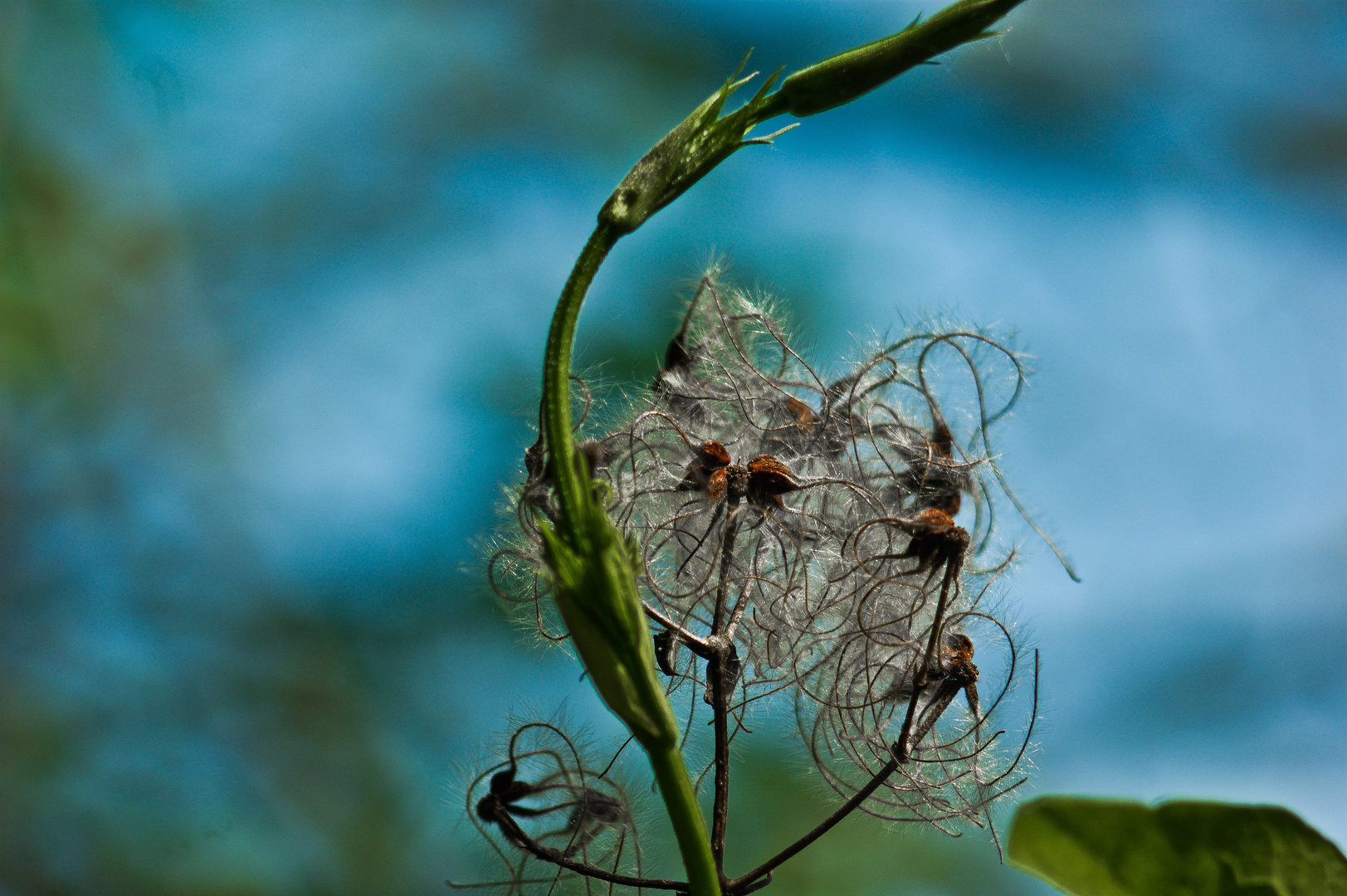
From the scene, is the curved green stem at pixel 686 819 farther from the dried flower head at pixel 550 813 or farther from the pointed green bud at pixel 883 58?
the pointed green bud at pixel 883 58

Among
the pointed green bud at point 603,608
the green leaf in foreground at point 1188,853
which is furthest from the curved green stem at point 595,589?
the green leaf in foreground at point 1188,853

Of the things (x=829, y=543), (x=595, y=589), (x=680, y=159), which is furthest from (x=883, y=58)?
(x=829, y=543)

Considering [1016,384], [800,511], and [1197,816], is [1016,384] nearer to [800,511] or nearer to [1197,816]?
[800,511]

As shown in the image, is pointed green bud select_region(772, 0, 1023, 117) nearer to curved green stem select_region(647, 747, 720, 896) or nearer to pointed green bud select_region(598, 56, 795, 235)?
pointed green bud select_region(598, 56, 795, 235)

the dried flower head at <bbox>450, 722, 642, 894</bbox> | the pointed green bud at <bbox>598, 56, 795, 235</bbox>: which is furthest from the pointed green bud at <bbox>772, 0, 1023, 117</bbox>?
the dried flower head at <bbox>450, 722, 642, 894</bbox>

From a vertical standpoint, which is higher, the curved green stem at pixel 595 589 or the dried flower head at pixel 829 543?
the dried flower head at pixel 829 543
